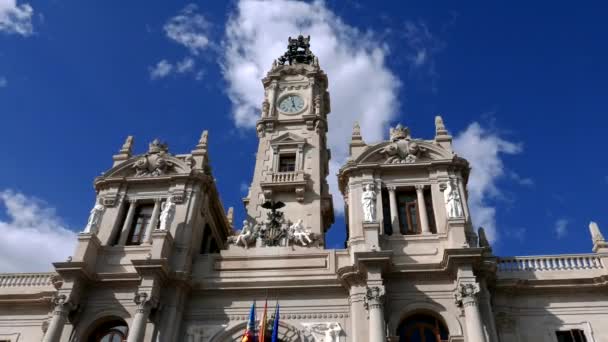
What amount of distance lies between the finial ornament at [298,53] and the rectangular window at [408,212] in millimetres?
16877

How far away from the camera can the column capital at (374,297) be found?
2153 cm

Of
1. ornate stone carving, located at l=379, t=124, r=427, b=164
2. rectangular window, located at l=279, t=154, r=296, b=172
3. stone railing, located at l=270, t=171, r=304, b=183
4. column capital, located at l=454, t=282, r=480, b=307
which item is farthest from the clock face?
column capital, located at l=454, t=282, r=480, b=307

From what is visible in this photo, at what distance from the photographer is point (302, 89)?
123ft

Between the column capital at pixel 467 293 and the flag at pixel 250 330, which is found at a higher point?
the column capital at pixel 467 293

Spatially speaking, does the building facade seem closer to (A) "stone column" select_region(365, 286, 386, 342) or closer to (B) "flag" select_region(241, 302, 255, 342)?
(A) "stone column" select_region(365, 286, 386, 342)

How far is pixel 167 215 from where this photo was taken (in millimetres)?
26391

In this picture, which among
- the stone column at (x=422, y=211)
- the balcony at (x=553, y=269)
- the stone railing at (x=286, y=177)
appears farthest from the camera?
the stone railing at (x=286, y=177)

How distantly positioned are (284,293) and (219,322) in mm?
3100

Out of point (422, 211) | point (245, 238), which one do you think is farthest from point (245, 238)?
point (422, 211)

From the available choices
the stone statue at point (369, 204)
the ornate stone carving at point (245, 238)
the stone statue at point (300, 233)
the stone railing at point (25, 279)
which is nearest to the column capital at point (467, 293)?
the stone statue at point (369, 204)

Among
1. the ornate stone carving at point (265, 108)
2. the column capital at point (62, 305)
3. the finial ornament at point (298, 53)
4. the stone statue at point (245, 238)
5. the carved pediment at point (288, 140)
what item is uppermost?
the finial ornament at point (298, 53)

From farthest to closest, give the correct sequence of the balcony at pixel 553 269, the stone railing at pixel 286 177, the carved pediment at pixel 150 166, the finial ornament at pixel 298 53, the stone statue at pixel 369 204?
the finial ornament at pixel 298 53 → the stone railing at pixel 286 177 → the carved pediment at pixel 150 166 → the stone statue at pixel 369 204 → the balcony at pixel 553 269

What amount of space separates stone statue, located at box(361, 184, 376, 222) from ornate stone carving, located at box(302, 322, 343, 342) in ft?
16.4

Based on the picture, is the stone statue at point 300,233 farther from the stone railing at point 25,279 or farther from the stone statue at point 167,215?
the stone railing at point 25,279
